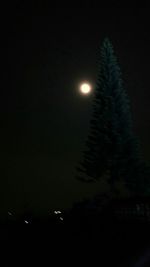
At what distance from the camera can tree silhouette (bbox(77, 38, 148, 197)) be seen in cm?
3506

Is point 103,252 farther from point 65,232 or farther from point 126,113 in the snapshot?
point 126,113

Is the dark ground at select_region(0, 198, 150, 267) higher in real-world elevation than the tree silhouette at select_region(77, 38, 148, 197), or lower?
lower

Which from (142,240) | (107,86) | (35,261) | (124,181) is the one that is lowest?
(35,261)

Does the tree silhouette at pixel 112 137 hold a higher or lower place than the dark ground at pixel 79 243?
higher

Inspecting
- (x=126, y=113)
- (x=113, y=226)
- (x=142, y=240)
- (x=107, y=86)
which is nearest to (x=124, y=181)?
(x=126, y=113)

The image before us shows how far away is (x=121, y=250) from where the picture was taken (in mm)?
11453

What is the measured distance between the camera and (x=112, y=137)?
3556cm

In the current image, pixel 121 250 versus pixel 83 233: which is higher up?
pixel 83 233

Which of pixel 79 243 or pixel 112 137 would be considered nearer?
pixel 79 243

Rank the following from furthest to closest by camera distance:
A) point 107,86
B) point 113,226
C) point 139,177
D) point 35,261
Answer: point 107,86, point 139,177, point 113,226, point 35,261

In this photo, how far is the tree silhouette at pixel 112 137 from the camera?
35062 mm

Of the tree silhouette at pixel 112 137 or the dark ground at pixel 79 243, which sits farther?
the tree silhouette at pixel 112 137

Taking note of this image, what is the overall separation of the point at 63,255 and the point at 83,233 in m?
2.95

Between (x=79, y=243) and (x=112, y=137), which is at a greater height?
(x=112, y=137)
